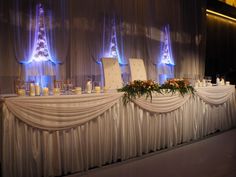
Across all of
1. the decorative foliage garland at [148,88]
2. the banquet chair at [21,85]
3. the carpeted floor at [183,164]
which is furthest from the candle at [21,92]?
the decorative foliage garland at [148,88]

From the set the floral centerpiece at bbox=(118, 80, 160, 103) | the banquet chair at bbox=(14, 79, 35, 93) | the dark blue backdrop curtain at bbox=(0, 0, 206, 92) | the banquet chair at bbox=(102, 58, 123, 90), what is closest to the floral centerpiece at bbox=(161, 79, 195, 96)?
the floral centerpiece at bbox=(118, 80, 160, 103)

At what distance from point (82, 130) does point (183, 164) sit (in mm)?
1285

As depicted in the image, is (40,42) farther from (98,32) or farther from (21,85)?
(21,85)

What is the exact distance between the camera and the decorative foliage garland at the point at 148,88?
10.9 ft

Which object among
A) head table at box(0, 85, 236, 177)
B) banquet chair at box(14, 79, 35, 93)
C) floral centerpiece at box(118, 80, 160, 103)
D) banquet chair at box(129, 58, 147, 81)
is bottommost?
head table at box(0, 85, 236, 177)

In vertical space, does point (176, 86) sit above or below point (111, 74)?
below

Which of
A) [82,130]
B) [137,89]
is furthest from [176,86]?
[82,130]

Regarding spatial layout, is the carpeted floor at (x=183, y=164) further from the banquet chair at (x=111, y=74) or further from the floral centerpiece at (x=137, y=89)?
the banquet chair at (x=111, y=74)

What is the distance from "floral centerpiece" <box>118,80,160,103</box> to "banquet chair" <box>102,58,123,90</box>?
0.46 metres

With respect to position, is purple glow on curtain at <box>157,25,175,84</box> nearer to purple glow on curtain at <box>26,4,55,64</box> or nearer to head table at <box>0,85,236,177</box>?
head table at <box>0,85,236,177</box>

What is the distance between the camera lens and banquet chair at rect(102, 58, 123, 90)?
12.7 feet

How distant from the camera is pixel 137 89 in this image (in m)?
3.39

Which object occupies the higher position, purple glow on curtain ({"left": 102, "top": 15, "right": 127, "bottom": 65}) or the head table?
purple glow on curtain ({"left": 102, "top": 15, "right": 127, "bottom": 65})

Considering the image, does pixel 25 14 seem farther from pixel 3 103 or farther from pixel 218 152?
pixel 218 152
